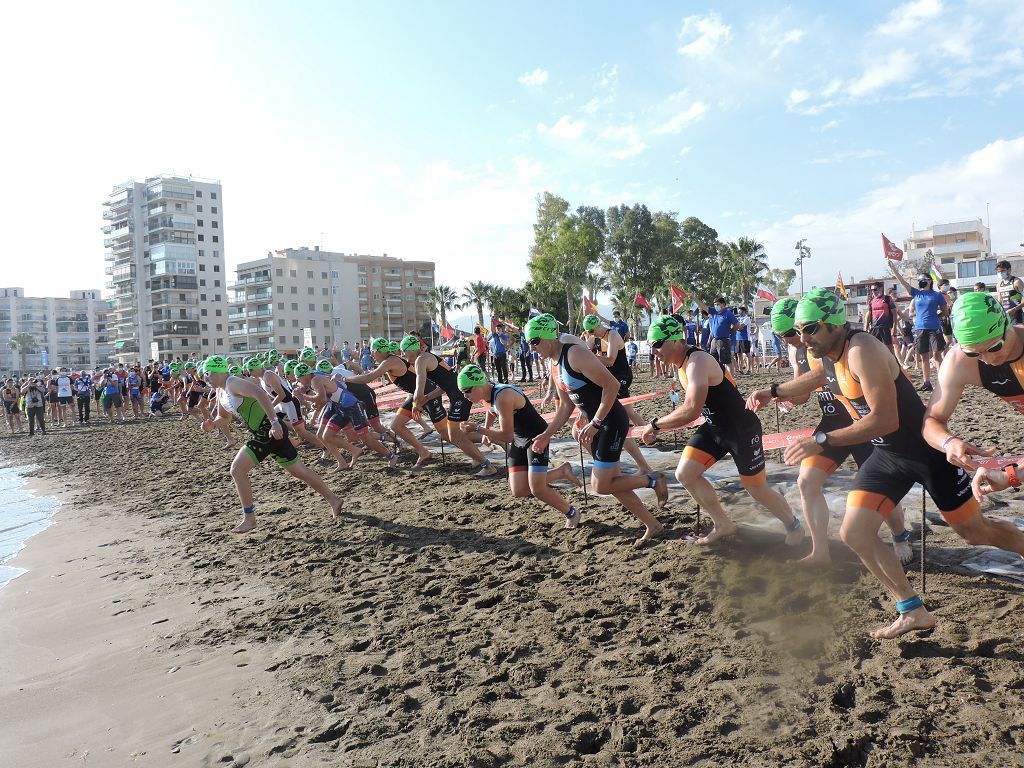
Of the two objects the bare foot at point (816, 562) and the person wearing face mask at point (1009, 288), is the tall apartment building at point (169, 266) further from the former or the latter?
the bare foot at point (816, 562)

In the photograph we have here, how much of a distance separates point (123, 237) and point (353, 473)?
4256 inches

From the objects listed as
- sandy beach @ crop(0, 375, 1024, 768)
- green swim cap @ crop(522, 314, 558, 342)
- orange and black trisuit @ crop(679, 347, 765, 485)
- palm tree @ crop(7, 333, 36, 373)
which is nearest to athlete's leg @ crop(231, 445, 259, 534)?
sandy beach @ crop(0, 375, 1024, 768)

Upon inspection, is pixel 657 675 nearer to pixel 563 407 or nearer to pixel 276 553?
pixel 563 407

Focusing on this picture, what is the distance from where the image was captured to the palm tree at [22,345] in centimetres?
12512

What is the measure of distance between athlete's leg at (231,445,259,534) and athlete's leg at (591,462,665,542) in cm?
407

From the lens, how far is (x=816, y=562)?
4633mm

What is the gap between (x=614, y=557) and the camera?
5387mm

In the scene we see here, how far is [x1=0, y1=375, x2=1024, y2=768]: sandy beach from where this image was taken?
10.0 ft

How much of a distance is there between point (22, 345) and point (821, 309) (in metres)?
156

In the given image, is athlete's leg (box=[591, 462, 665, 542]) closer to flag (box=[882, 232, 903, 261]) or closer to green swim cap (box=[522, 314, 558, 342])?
green swim cap (box=[522, 314, 558, 342])

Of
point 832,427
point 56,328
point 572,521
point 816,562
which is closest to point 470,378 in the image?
point 572,521

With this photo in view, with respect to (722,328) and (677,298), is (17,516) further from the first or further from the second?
(677,298)

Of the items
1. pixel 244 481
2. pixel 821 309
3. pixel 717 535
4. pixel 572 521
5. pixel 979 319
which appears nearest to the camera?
pixel 979 319

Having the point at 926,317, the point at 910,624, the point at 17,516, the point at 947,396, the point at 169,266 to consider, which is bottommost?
the point at 17,516
